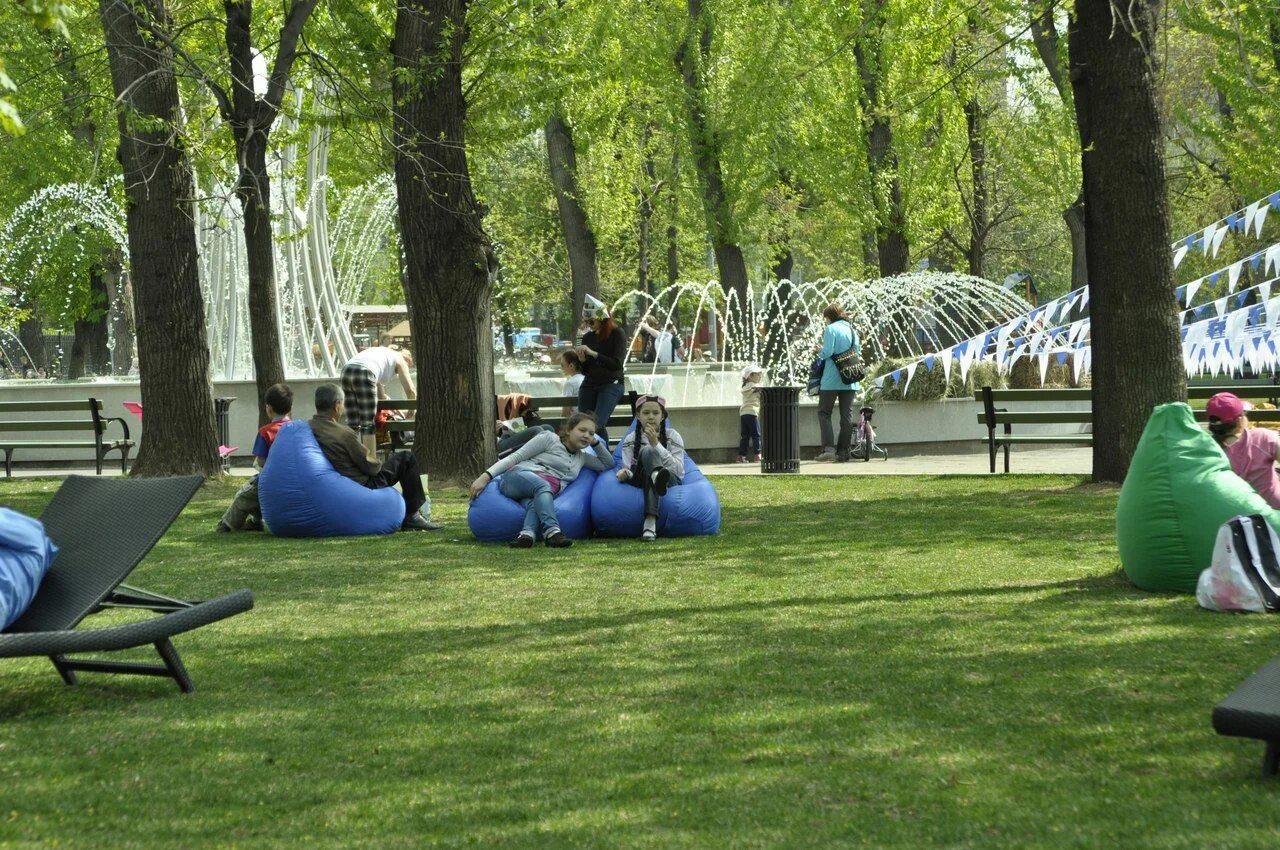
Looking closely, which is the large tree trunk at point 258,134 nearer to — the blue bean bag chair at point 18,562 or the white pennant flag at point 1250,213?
the blue bean bag chair at point 18,562

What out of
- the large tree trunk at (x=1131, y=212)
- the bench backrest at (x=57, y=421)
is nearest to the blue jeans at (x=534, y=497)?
the large tree trunk at (x=1131, y=212)

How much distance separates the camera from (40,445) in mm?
20031

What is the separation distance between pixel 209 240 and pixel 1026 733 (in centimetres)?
2183

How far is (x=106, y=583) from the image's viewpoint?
6.65m

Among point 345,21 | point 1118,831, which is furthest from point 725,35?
point 1118,831

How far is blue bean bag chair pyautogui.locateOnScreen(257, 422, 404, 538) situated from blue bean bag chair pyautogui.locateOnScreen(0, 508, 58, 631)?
19.2 ft

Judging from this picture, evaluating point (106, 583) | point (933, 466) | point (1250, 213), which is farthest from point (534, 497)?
point (1250, 213)

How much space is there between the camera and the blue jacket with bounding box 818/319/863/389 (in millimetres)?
20328

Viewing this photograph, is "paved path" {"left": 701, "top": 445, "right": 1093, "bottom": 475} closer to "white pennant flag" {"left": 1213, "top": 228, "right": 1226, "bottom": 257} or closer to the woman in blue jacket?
the woman in blue jacket

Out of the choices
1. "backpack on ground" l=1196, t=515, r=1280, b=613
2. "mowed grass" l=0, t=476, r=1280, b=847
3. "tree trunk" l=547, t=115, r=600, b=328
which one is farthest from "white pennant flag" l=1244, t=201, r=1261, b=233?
"tree trunk" l=547, t=115, r=600, b=328

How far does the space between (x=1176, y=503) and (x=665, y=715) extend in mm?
3830

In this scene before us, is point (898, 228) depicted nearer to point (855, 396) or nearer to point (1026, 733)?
point (855, 396)

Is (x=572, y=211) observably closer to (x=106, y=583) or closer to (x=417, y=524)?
(x=417, y=524)

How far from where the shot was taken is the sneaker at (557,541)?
1186 centimetres
